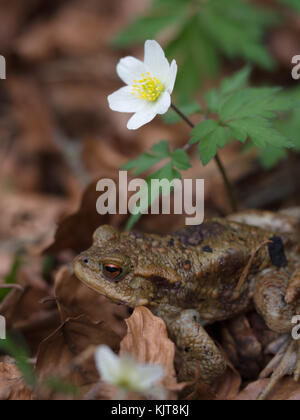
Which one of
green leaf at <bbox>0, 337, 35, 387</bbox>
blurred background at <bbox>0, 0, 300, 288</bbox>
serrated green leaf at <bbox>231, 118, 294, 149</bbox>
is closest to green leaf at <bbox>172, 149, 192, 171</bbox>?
serrated green leaf at <bbox>231, 118, 294, 149</bbox>

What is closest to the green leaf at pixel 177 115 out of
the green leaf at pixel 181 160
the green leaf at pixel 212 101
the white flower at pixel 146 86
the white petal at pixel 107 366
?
the green leaf at pixel 212 101

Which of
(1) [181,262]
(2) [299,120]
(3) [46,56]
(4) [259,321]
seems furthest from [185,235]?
(3) [46,56]

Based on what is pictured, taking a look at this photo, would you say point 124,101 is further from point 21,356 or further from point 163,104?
point 21,356

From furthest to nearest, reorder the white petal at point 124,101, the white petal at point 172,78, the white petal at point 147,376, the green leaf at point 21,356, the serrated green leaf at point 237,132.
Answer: the white petal at point 124,101, the serrated green leaf at point 237,132, the white petal at point 172,78, the green leaf at point 21,356, the white petal at point 147,376

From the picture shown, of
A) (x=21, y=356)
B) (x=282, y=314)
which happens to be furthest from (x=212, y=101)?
(x=21, y=356)

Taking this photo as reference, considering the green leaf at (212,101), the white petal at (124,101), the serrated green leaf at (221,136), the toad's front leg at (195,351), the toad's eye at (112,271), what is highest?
the green leaf at (212,101)

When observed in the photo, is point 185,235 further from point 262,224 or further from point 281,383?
point 281,383

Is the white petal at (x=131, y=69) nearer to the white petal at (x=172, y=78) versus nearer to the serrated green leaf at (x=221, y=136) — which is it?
the white petal at (x=172, y=78)
